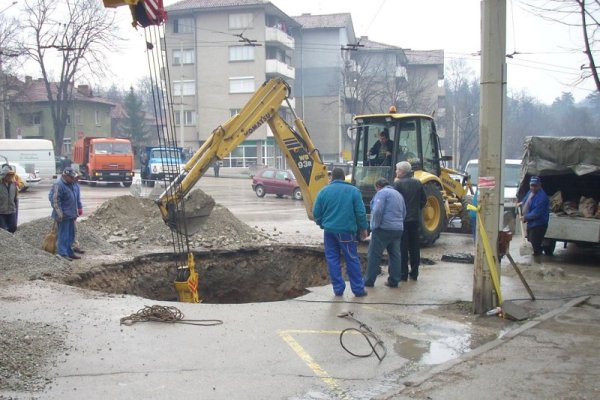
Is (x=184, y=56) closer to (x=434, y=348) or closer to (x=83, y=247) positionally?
(x=83, y=247)

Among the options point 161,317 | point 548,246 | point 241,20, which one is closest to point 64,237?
point 161,317

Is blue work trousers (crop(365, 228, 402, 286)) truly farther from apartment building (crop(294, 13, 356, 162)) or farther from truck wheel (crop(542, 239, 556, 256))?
apartment building (crop(294, 13, 356, 162))

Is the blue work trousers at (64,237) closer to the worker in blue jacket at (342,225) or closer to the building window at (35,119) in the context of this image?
the worker in blue jacket at (342,225)

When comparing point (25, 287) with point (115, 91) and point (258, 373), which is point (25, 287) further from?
point (115, 91)

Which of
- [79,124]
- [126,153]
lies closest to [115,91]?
[79,124]

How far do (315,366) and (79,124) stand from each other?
216ft

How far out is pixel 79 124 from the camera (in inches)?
2618

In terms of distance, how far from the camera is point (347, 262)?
9008mm

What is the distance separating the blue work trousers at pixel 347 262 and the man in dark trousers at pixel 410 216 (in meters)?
1.40

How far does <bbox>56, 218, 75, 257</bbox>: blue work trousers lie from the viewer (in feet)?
37.8

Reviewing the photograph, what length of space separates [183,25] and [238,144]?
1927 inches

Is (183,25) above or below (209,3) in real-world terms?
below

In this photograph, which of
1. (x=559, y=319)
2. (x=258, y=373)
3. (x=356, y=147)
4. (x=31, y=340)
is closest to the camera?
(x=258, y=373)

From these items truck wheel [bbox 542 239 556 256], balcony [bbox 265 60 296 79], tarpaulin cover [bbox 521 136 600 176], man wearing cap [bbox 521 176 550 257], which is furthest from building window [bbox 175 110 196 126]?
man wearing cap [bbox 521 176 550 257]
